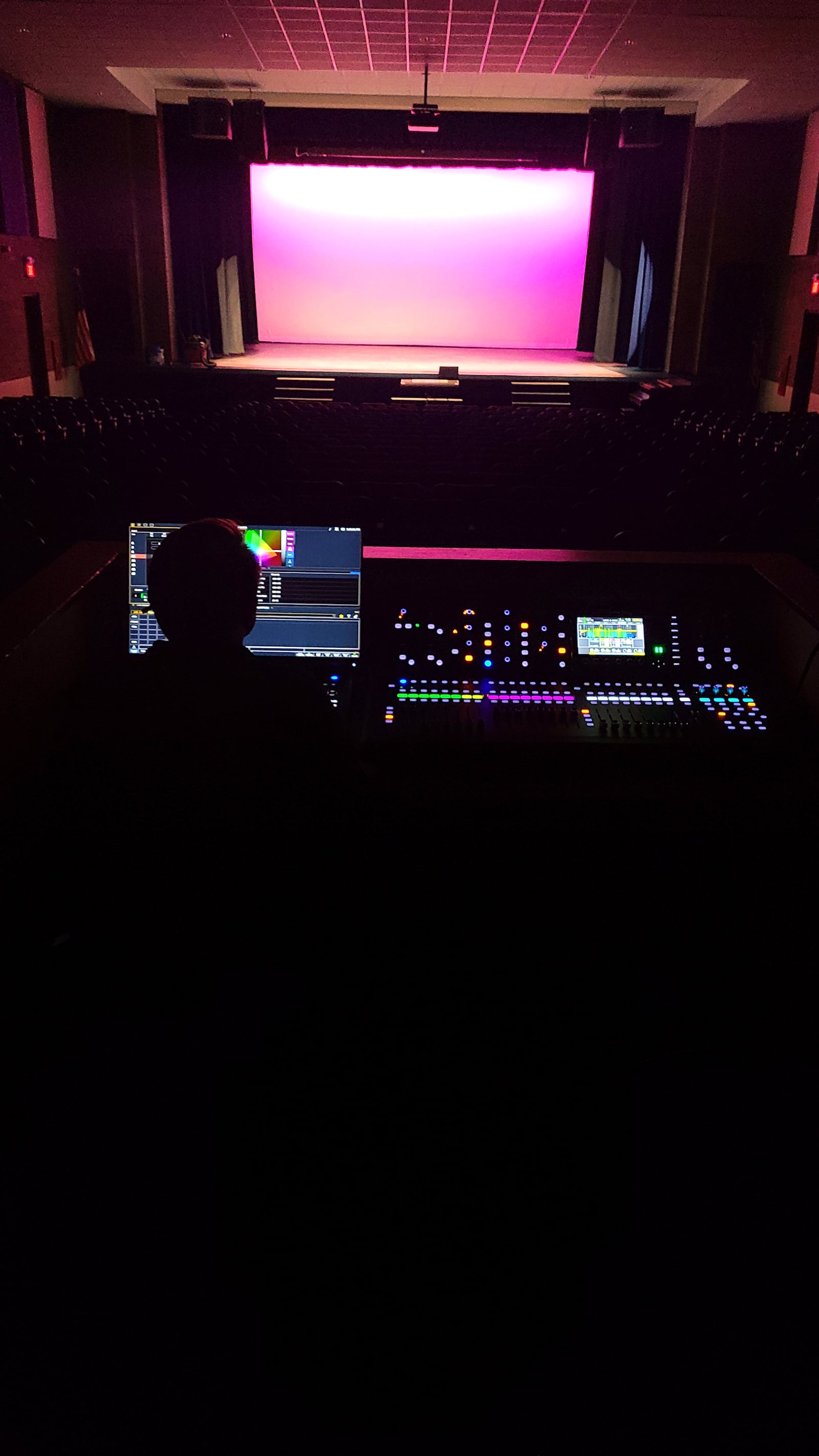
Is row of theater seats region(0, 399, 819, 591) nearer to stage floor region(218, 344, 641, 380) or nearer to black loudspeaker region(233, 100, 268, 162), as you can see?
stage floor region(218, 344, 641, 380)

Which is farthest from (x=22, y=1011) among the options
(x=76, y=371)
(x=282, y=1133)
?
(x=76, y=371)

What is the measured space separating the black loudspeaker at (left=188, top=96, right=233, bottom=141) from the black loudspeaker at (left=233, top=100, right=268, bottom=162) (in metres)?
0.17

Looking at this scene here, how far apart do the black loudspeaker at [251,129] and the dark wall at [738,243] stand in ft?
20.0

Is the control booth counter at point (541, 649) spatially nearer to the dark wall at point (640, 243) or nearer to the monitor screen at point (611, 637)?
the monitor screen at point (611, 637)

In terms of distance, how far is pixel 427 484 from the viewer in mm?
6098

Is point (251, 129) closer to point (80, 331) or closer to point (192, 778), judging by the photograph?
point (80, 331)

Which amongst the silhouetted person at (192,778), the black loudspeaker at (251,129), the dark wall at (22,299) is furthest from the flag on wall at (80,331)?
the silhouetted person at (192,778)

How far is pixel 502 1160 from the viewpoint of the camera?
106cm

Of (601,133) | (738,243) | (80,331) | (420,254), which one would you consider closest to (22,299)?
(80,331)

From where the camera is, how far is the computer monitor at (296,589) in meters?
2.39

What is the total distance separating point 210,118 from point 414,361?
463 centimetres

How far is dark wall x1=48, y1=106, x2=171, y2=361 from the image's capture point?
1362cm

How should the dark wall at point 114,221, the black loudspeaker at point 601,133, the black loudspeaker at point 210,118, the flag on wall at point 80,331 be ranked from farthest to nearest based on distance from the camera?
1. the flag on wall at point 80,331
2. the dark wall at point 114,221
3. the black loudspeaker at point 601,133
4. the black loudspeaker at point 210,118

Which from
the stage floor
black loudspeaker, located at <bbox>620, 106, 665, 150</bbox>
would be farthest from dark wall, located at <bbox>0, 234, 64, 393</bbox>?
black loudspeaker, located at <bbox>620, 106, 665, 150</bbox>
